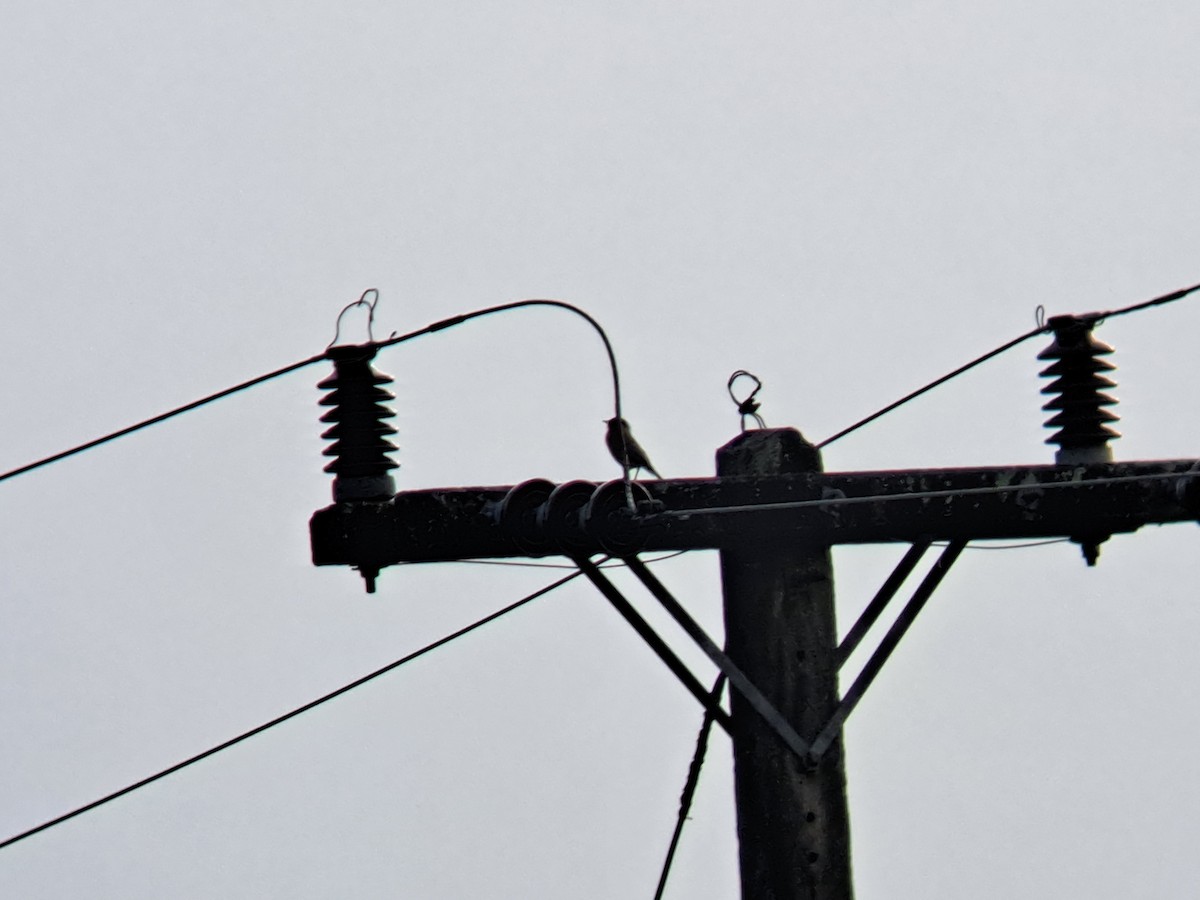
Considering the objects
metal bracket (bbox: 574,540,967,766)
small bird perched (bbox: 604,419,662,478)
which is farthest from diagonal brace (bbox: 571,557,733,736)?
small bird perched (bbox: 604,419,662,478)

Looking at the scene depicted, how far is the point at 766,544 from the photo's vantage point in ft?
18.8

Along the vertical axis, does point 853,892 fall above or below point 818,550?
below

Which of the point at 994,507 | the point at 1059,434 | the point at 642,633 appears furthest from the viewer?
the point at 1059,434

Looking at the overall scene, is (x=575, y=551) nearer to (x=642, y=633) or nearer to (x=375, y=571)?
(x=642, y=633)

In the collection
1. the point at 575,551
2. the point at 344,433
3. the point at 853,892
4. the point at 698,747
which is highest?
the point at 344,433

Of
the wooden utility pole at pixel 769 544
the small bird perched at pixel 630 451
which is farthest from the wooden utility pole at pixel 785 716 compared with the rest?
the small bird perched at pixel 630 451

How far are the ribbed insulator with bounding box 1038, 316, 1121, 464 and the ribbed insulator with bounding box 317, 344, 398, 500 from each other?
100 inches

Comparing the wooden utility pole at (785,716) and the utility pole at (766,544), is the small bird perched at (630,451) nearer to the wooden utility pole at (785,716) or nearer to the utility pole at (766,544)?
the utility pole at (766,544)

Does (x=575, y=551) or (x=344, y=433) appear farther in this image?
(x=344, y=433)

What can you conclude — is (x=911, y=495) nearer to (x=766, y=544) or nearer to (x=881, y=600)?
(x=881, y=600)

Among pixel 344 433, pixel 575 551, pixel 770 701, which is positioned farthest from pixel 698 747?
pixel 344 433

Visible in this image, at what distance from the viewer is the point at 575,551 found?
223 inches

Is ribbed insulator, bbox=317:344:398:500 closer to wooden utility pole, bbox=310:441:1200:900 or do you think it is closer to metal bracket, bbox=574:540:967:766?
wooden utility pole, bbox=310:441:1200:900

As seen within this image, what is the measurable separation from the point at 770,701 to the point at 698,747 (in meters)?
0.57
